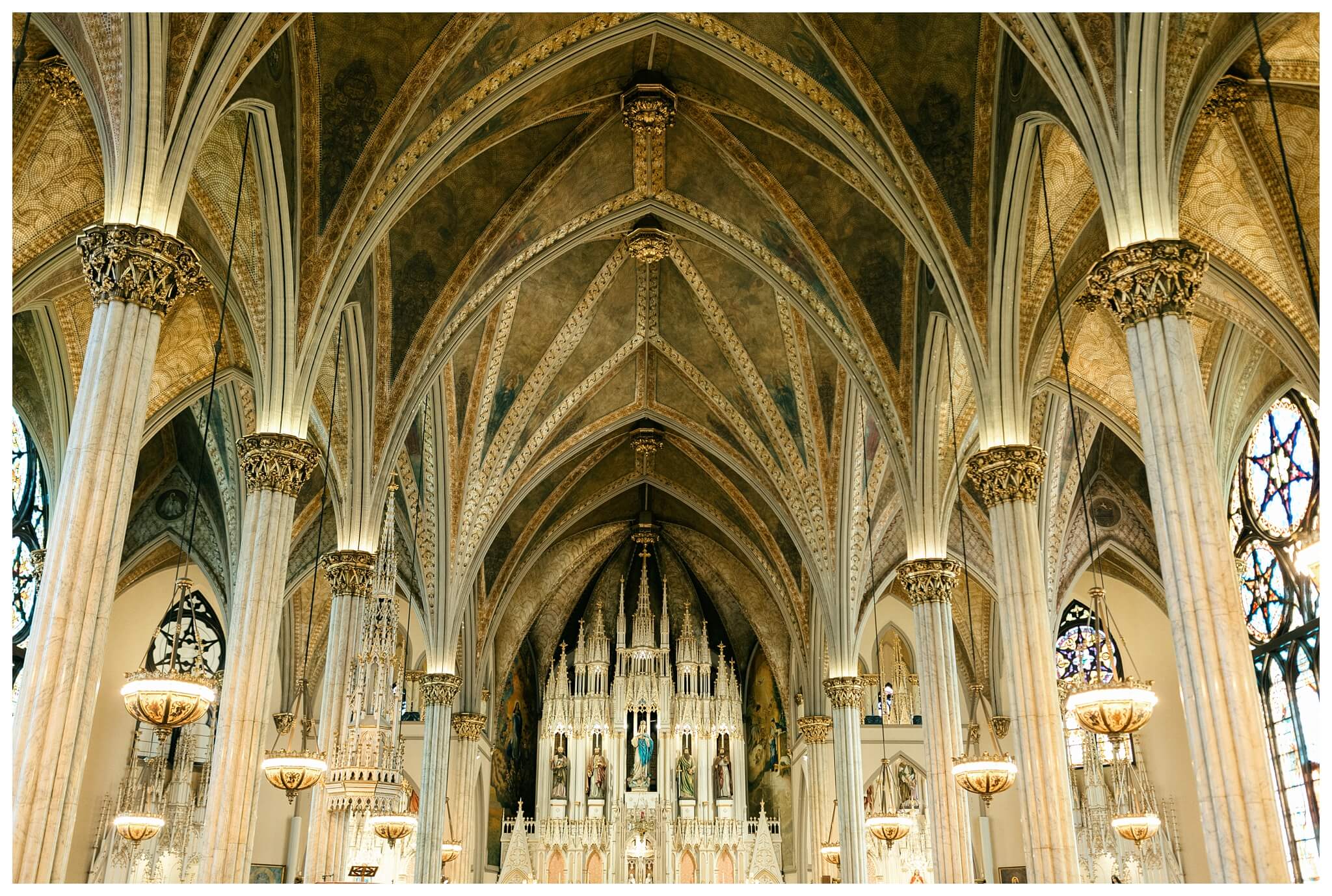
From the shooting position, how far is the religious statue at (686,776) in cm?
2705

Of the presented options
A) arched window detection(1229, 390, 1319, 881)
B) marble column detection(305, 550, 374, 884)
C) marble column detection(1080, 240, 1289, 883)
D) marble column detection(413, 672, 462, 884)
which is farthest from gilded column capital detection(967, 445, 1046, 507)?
marble column detection(413, 672, 462, 884)

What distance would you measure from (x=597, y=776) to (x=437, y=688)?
7.05 meters

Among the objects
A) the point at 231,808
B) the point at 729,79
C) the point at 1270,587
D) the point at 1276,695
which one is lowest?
the point at 231,808

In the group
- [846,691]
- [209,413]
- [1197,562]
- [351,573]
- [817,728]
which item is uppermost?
[209,413]

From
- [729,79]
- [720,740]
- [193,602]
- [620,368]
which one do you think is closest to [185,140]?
[729,79]

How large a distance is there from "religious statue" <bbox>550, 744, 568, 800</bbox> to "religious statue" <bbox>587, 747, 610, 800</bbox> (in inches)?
21.2

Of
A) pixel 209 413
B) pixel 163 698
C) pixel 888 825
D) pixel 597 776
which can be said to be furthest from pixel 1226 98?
pixel 597 776

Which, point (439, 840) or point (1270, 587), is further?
point (439, 840)

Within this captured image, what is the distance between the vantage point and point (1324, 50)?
560 cm

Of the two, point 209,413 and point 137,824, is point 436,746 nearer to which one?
point 137,824

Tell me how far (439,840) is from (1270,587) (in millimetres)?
13836

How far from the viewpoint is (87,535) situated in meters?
8.35

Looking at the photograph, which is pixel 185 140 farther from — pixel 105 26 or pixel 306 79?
pixel 306 79

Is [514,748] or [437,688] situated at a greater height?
[514,748]
